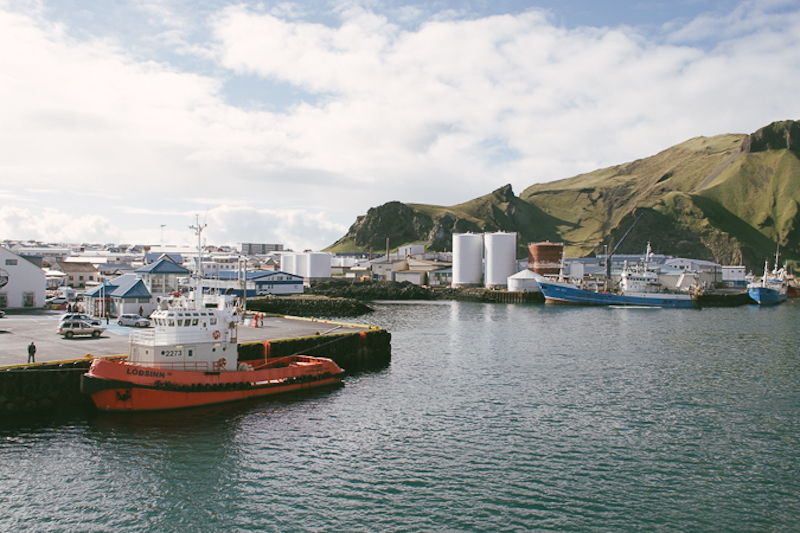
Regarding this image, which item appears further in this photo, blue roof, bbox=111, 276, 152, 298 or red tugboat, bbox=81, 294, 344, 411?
blue roof, bbox=111, 276, 152, 298

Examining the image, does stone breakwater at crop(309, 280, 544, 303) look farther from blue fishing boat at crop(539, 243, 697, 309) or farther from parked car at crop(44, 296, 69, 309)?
parked car at crop(44, 296, 69, 309)

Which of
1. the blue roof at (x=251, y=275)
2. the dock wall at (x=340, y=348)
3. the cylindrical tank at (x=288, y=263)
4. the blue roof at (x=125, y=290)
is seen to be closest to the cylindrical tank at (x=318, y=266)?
the cylindrical tank at (x=288, y=263)

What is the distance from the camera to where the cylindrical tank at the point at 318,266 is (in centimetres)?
15400

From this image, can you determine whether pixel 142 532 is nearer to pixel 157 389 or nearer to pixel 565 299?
pixel 157 389

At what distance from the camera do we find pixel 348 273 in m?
177

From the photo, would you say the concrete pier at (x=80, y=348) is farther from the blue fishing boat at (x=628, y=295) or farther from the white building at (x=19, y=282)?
the blue fishing boat at (x=628, y=295)

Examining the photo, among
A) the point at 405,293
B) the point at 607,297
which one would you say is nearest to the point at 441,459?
the point at 607,297

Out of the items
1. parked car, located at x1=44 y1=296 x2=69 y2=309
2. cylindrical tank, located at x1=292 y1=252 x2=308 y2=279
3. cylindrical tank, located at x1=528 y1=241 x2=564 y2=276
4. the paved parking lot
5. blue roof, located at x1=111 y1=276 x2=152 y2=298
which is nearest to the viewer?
the paved parking lot

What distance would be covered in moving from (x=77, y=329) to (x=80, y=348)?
6.10 m

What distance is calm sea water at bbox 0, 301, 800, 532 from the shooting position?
60.7 feet

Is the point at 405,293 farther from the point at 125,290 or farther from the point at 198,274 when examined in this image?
the point at 198,274

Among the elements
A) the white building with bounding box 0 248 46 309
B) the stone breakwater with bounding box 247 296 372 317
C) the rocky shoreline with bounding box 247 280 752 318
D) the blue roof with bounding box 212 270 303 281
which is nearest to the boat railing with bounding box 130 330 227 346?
the white building with bounding box 0 248 46 309

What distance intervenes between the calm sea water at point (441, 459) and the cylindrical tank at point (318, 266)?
374 feet

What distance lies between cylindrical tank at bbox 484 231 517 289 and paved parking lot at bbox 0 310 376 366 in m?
89.3
